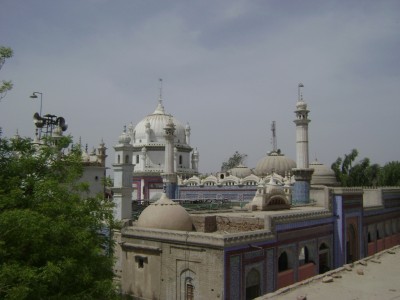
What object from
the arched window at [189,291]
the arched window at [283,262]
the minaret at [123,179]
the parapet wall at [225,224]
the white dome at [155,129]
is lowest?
the arched window at [189,291]

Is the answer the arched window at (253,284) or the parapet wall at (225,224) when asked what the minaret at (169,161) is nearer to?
the parapet wall at (225,224)

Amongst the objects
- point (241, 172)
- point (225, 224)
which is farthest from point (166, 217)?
point (241, 172)

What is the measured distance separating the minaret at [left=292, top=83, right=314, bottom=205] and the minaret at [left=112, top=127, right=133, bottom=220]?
38.8 feet

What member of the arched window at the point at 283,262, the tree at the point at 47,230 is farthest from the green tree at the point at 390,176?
the tree at the point at 47,230

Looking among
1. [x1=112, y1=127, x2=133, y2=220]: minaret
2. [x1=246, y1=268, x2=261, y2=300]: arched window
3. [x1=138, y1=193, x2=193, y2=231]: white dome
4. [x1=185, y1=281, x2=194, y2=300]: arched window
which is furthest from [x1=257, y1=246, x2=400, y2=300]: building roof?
[x1=112, y1=127, x2=133, y2=220]: minaret

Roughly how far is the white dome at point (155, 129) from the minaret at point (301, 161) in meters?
16.8

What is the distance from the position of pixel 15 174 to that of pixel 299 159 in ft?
71.8

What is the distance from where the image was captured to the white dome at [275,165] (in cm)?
4375

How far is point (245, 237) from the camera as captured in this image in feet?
50.9

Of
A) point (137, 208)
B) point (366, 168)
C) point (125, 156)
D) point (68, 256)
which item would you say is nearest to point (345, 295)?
point (68, 256)

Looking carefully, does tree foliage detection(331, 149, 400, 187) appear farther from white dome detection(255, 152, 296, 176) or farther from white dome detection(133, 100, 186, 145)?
white dome detection(133, 100, 186, 145)

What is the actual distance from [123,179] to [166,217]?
460 centimetres

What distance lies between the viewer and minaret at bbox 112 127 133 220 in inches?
808

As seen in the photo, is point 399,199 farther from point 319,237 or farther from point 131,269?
point 131,269
